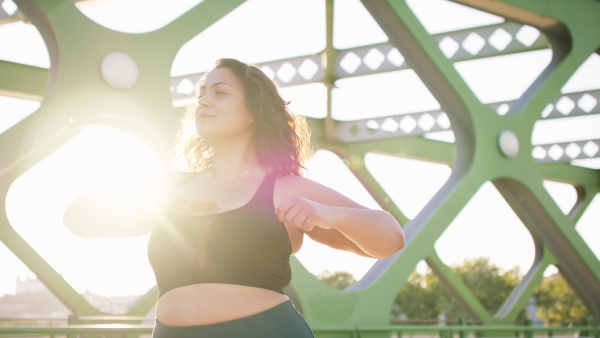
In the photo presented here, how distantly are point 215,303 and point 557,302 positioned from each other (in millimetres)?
59921

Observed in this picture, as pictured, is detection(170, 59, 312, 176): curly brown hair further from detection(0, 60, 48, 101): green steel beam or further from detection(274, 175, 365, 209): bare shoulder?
detection(0, 60, 48, 101): green steel beam

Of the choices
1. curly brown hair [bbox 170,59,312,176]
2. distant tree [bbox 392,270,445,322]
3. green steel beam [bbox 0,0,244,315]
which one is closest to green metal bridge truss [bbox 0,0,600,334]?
green steel beam [bbox 0,0,244,315]

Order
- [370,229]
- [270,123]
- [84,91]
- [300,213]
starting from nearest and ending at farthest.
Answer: [300,213], [370,229], [270,123], [84,91]

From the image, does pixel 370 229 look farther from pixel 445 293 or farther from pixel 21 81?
pixel 445 293

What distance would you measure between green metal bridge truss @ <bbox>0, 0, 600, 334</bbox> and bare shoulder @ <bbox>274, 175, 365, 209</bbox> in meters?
3.55

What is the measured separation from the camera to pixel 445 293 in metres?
61.3

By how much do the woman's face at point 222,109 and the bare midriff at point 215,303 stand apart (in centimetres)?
52

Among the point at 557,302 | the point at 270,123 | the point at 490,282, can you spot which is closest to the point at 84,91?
the point at 270,123

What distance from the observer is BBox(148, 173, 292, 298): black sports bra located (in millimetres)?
2000

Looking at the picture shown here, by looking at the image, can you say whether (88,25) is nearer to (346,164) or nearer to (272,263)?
(272,263)

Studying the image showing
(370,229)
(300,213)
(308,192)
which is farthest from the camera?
(308,192)

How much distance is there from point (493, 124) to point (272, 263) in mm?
6777

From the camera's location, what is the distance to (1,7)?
29.2 ft

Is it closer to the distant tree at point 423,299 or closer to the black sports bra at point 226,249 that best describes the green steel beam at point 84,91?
the black sports bra at point 226,249
